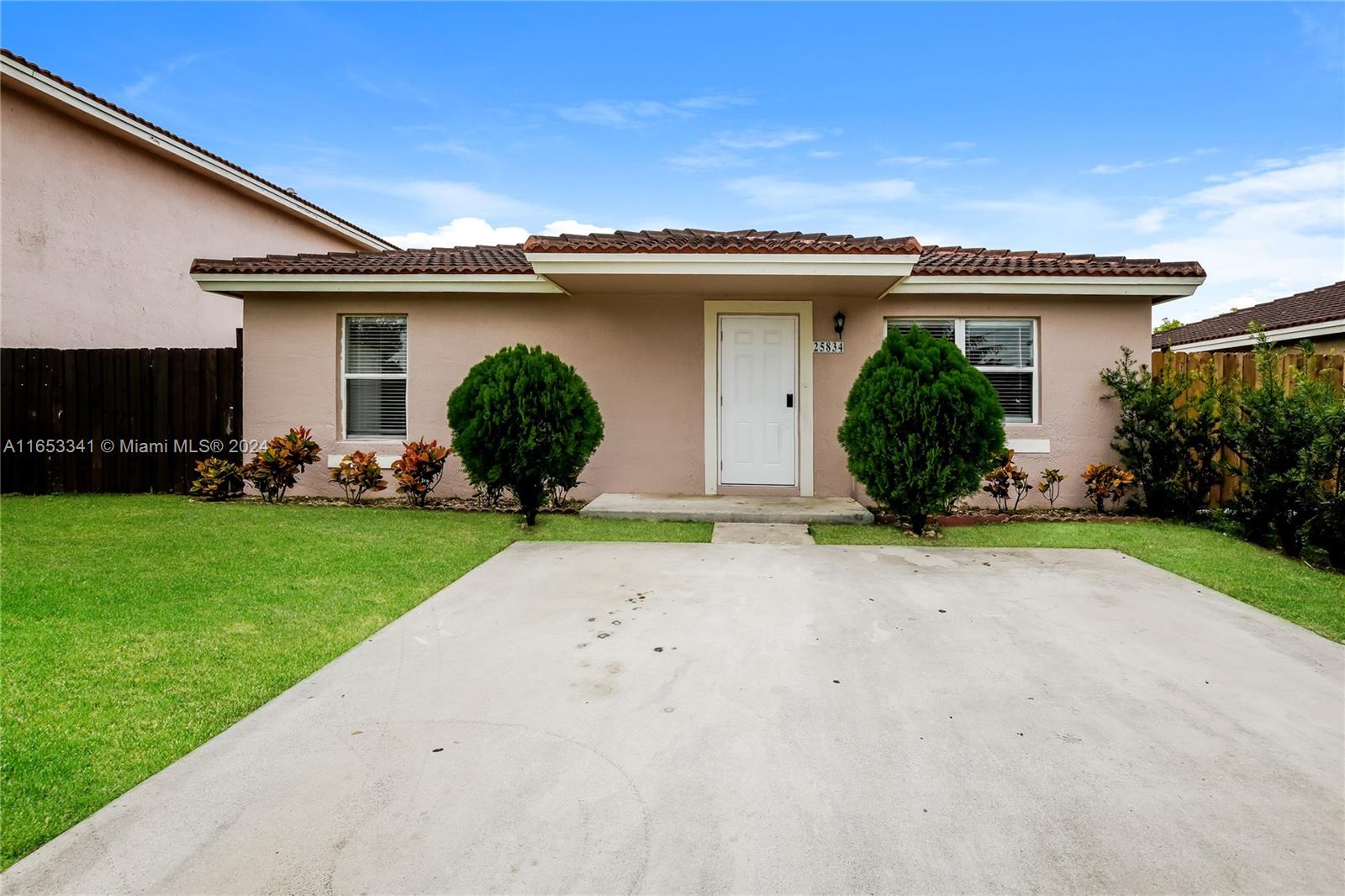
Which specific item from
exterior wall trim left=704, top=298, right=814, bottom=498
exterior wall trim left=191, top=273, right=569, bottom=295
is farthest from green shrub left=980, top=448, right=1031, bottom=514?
exterior wall trim left=191, top=273, right=569, bottom=295

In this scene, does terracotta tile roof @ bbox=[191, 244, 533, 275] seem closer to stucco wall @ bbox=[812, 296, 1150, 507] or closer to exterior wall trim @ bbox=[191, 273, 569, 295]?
exterior wall trim @ bbox=[191, 273, 569, 295]

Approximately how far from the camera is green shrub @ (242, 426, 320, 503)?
8227mm

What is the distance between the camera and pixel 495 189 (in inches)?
567

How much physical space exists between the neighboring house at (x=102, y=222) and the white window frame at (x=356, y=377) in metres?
4.41

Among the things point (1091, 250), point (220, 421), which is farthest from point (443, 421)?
point (1091, 250)

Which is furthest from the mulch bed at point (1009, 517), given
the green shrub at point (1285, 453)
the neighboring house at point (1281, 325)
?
the neighboring house at point (1281, 325)

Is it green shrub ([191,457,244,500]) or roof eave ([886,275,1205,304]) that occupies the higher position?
roof eave ([886,275,1205,304])

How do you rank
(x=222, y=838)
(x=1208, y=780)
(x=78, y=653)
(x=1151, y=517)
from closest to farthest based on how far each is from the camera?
1. (x=222, y=838)
2. (x=1208, y=780)
3. (x=78, y=653)
4. (x=1151, y=517)

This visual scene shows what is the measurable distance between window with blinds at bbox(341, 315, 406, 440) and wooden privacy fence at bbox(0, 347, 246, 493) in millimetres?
1526

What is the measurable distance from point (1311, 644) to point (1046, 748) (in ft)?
8.10

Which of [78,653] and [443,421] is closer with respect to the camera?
[78,653]

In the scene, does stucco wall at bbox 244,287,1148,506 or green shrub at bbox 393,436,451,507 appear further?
stucco wall at bbox 244,287,1148,506

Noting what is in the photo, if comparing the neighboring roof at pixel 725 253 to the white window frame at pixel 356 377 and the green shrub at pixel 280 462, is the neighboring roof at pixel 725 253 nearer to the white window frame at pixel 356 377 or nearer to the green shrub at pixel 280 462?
the white window frame at pixel 356 377

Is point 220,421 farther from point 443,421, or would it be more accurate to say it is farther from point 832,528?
point 832,528
